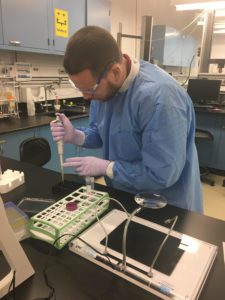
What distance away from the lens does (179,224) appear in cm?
88

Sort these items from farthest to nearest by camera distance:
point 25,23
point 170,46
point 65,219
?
point 170,46, point 25,23, point 65,219

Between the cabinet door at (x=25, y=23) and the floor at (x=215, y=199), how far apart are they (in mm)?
1585

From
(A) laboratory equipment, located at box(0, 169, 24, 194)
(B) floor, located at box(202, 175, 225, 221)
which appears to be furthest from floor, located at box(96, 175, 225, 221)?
(A) laboratory equipment, located at box(0, 169, 24, 194)

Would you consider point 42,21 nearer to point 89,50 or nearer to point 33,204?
point 89,50

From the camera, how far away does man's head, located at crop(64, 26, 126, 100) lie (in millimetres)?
896

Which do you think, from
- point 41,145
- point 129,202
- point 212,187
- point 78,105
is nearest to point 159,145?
point 129,202

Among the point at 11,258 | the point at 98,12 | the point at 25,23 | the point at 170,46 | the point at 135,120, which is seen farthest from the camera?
the point at 170,46

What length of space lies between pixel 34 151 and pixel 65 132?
0.63 m

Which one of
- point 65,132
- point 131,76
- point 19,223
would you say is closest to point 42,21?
point 65,132

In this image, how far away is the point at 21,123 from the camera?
2521 mm

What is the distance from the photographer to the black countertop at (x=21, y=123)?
227 cm

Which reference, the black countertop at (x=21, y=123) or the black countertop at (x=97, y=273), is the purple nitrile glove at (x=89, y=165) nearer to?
the black countertop at (x=97, y=273)

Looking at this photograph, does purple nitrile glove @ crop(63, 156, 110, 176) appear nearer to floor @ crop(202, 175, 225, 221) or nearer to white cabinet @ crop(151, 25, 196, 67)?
floor @ crop(202, 175, 225, 221)

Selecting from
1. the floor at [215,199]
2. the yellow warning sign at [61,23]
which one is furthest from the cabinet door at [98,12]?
the floor at [215,199]
